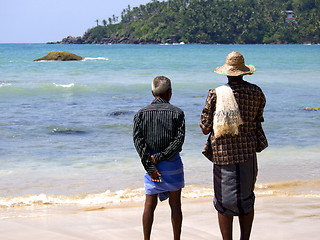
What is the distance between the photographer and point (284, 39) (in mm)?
174625

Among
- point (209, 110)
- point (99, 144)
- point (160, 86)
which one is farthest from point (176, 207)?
point (99, 144)

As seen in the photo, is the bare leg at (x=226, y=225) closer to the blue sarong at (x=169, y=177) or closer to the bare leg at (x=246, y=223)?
the bare leg at (x=246, y=223)

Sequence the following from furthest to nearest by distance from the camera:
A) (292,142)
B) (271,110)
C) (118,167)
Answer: (271,110), (292,142), (118,167)

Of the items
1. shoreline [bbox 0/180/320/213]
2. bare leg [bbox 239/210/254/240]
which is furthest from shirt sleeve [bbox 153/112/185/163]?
shoreline [bbox 0/180/320/213]

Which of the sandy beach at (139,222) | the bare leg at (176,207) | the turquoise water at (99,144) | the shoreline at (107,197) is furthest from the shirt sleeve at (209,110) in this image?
the turquoise water at (99,144)

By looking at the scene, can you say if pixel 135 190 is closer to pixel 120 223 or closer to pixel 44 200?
pixel 44 200

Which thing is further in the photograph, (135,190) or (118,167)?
(118,167)

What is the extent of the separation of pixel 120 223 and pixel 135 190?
5.81 feet

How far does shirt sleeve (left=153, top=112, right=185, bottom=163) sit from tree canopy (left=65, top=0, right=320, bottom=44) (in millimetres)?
173227

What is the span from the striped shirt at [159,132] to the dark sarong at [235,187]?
1.34 feet

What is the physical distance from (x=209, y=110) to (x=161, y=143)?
1.62 feet

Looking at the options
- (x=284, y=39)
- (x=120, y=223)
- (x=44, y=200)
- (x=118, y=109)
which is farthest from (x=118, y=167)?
(x=284, y=39)

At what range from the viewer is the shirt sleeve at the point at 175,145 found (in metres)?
3.98

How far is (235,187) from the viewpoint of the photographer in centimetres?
381
